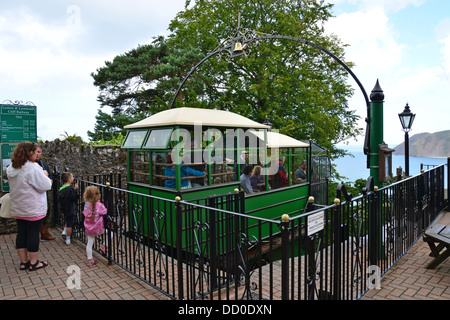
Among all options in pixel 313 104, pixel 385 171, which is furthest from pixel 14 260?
pixel 313 104

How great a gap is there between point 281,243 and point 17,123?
6.74 meters

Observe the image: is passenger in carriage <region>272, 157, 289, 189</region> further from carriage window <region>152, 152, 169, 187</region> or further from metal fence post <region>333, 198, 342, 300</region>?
metal fence post <region>333, 198, 342, 300</region>

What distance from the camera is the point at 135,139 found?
7484mm

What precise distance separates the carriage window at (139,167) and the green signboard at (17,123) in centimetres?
226

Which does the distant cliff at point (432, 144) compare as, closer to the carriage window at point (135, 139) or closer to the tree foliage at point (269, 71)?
the tree foliage at point (269, 71)

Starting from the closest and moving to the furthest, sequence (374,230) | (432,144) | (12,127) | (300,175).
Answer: (374,230)
(12,127)
(300,175)
(432,144)

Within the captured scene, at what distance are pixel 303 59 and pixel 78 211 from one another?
19.9 metres

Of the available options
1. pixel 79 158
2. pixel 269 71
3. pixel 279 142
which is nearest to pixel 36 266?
pixel 79 158

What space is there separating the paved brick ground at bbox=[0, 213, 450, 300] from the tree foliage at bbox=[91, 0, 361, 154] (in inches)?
544

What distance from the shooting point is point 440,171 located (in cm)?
870

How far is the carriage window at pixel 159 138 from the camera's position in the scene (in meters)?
6.54

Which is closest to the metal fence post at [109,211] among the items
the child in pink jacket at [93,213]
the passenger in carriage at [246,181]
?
the child in pink jacket at [93,213]

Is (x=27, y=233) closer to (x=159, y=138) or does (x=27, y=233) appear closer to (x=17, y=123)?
(x=159, y=138)

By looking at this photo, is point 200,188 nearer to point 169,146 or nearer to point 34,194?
point 169,146
